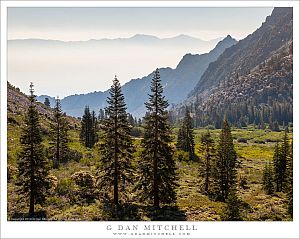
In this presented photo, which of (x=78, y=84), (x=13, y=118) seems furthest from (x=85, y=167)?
(x=13, y=118)

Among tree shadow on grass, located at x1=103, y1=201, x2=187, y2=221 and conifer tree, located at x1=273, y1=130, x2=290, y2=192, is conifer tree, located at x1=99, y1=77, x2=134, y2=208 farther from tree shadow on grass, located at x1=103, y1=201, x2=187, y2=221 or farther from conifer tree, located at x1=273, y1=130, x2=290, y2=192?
conifer tree, located at x1=273, y1=130, x2=290, y2=192

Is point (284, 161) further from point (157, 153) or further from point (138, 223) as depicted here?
point (138, 223)

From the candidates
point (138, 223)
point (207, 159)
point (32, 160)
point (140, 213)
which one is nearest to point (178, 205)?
point (140, 213)

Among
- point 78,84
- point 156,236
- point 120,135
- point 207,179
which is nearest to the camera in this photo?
point 156,236

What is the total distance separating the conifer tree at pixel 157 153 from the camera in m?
36.1

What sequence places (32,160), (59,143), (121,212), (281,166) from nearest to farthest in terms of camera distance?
(32,160) < (121,212) < (281,166) < (59,143)

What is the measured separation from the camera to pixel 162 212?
35.3 meters

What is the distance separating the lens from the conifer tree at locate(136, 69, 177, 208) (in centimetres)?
3612

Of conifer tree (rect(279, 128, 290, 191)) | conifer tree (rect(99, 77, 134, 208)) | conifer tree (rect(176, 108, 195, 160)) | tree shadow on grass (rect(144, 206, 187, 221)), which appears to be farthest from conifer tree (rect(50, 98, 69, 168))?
conifer tree (rect(279, 128, 290, 191))

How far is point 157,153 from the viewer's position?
36594 millimetres

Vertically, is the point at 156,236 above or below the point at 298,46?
below

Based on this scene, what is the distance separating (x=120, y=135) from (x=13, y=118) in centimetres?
4244

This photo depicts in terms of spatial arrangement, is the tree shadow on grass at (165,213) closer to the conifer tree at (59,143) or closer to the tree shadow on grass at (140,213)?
the tree shadow on grass at (140,213)

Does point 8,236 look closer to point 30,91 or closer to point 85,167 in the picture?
point 30,91
